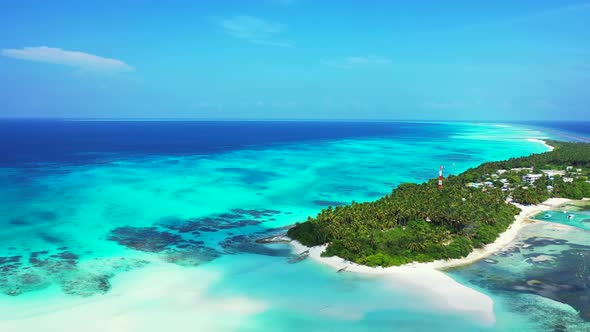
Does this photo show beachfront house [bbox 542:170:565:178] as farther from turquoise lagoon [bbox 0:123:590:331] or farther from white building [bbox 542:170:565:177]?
turquoise lagoon [bbox 0:123:590:331]

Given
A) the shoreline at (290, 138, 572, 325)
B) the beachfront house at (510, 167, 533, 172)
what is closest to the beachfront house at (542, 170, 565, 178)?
the beachfront house at (510, 167, 533, 172)

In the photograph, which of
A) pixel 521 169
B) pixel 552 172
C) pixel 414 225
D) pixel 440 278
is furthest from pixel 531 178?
pixel 440 278

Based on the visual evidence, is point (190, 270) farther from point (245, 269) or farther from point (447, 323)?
point (447, 323)

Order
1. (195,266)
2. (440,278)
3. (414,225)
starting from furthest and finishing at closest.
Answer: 1. (414,225)
2. (195,266)
3. (440,278)

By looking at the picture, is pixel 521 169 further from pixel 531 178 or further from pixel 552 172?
pixel 531 178

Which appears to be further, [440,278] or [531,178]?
[531,178]
